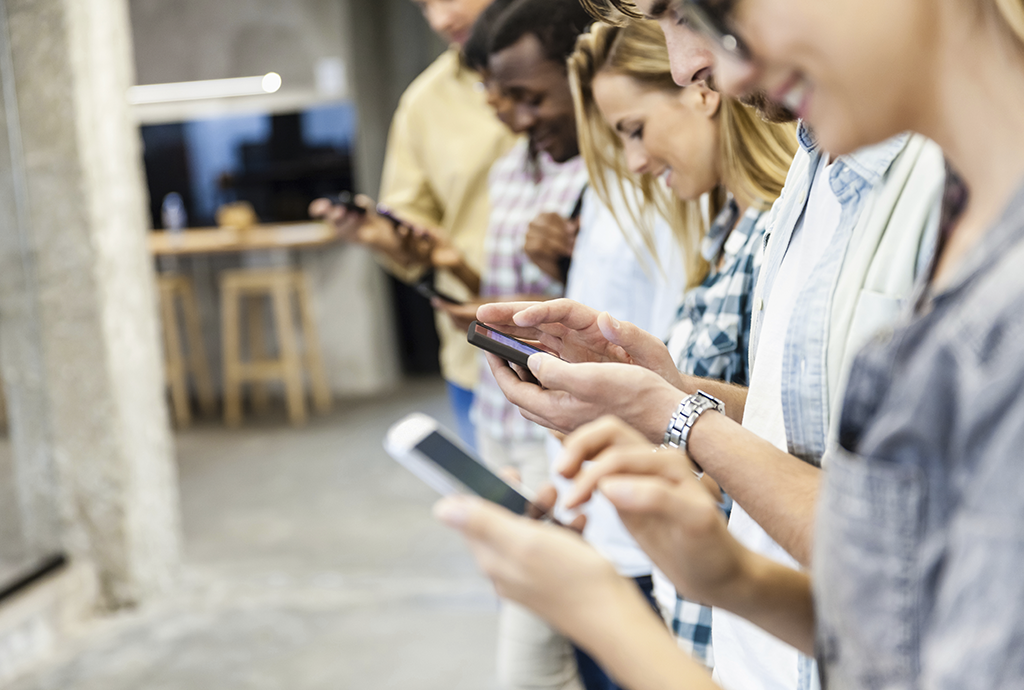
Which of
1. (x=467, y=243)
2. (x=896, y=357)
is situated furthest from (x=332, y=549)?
(x=896, y=357)

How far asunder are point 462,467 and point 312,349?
5439 millimetres

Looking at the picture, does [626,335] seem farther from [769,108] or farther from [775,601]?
[775,601]

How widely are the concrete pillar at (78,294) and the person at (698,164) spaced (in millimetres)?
1901

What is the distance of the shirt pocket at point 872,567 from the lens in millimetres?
→ 531

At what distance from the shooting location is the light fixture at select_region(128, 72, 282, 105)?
6.39 meters

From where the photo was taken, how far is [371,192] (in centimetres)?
646

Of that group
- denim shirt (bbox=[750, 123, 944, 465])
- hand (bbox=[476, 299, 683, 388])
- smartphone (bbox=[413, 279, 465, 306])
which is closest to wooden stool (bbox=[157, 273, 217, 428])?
smartphone (bbox=[413, 279, 465, 306])

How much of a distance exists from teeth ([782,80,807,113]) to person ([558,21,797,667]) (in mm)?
618

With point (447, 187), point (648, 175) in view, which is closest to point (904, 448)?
point (648, 175)

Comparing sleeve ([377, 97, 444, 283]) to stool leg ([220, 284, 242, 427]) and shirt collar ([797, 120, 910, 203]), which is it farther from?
stool leg ([220, 284, 242, 427])

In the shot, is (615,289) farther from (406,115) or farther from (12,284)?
(12,284)

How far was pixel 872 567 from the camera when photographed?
0.55 m

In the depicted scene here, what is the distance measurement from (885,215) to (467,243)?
2050 millimetres

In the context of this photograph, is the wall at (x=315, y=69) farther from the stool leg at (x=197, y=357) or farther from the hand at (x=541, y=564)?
the hand at (x=541, y=564)
